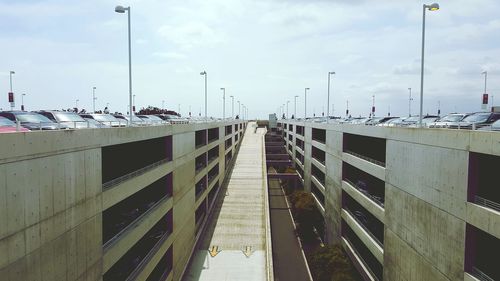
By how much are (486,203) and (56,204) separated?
1643 centimetres

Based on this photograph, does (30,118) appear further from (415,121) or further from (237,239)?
(415,121)

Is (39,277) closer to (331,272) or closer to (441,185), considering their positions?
(441,185)

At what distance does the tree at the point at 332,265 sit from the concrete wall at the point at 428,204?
3508mm

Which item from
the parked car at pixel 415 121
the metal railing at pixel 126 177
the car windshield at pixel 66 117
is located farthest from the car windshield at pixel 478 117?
the car windshield at pixel 66 117

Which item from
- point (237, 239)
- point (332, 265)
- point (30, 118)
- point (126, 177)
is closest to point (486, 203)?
point (126, 177)

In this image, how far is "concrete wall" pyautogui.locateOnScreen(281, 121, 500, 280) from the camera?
14969mm

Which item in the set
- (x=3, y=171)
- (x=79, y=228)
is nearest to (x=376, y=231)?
(x=79, y=228)

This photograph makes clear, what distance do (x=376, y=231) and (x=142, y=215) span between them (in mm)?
18595

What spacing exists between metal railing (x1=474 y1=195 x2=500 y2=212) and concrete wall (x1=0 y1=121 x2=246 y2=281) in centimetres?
1601

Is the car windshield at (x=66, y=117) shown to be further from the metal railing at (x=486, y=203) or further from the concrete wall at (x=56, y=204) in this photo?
the metal railing at (x=486, y=203)

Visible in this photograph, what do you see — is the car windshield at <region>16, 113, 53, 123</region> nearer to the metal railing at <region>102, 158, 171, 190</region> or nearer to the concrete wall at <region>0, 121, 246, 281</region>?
the concrete wall at <region>0, 121, 246, 281</region>

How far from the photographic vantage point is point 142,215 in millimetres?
20344

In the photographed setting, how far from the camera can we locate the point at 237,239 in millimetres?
33906

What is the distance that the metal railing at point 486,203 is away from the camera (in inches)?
554
